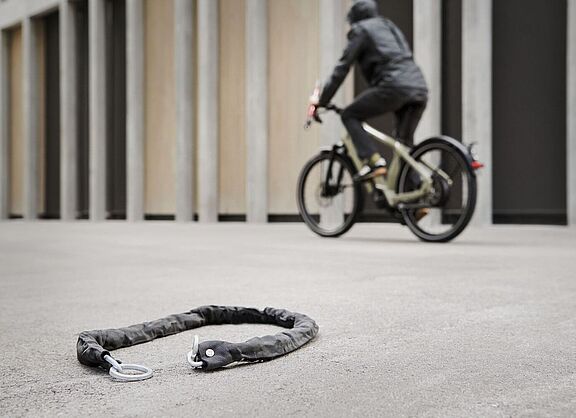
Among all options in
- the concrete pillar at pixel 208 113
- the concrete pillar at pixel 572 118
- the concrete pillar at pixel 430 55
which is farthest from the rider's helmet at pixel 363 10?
the concrete pillar at pixel 208 113

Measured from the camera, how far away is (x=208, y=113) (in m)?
11.4

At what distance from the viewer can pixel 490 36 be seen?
8.64 m

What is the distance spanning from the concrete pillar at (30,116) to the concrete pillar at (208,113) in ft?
18.5

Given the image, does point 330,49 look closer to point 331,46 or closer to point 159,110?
point 331,46

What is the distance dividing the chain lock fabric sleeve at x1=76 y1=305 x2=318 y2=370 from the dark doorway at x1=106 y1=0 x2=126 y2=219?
11856 millimetres

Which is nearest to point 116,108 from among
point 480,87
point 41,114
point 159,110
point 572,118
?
point 159,110

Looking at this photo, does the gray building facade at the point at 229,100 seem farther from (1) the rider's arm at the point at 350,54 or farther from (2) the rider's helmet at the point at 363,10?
(1) the rider's arm at the point at 350,54

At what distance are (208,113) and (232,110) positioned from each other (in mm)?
412

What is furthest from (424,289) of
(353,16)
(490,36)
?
(490,36)

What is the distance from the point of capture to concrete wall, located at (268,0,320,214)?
34.8 ft

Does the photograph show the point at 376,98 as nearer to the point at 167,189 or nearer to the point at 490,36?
the point at 490,36

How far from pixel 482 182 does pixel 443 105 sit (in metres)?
1.26

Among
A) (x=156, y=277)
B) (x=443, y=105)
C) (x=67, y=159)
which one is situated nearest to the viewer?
(x=156, y=277)

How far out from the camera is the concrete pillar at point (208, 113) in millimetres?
11383
